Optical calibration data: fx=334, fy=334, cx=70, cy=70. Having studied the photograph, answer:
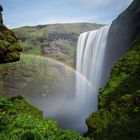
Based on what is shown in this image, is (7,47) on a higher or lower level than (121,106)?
higher

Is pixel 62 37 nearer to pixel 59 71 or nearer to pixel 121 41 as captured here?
pixel 59 71

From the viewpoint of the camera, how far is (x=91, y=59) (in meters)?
54.4

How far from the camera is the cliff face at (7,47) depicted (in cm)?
2254

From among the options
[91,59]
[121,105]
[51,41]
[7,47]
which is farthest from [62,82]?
[121,105]

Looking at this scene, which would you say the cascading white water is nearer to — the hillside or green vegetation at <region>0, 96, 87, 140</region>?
the hillside

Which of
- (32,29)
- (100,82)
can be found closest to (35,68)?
(100,82)

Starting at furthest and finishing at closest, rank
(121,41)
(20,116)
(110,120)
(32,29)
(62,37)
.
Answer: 1. (32,29)
2. (62,37)
3. (121,41)
4. (110,120)
5. (20,116)

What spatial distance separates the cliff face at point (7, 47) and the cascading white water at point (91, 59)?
26396 mm

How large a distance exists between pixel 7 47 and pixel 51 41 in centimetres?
7863

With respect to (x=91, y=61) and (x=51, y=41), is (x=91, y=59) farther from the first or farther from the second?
(x=51, y=41)

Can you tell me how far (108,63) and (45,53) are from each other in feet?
167

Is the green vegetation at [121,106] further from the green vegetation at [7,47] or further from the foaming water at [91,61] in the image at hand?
the foaming water at [91,61]

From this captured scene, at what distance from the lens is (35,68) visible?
3044 inches

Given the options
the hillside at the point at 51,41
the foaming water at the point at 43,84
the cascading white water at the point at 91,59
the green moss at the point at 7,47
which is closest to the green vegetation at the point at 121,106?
the green moss at the point at 7,47
